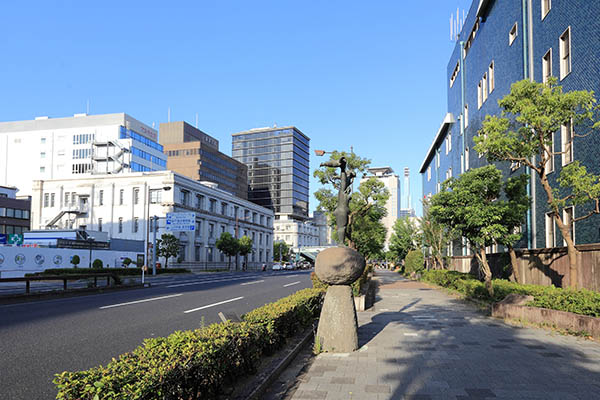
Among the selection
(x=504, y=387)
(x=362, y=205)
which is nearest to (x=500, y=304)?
(x=504, y=387)

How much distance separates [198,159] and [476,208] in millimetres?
104648

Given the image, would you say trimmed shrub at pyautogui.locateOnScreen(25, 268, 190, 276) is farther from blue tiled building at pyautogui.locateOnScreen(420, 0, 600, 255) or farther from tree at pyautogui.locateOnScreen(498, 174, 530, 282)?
blue tiled building at pyautogui.locateOnScreen(420, 0, 600, 255)

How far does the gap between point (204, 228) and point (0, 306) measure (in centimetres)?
5379

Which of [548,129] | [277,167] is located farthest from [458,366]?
[277,167]

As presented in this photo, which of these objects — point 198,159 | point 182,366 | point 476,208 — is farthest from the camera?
point 198,159

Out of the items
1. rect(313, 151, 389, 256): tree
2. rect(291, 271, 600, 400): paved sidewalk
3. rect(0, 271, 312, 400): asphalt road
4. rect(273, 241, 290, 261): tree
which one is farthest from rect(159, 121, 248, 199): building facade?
rect(291, 271, 600, 400): paved sidewalk

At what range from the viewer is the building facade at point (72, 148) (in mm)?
76562

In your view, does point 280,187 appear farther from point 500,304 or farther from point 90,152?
point 500,304

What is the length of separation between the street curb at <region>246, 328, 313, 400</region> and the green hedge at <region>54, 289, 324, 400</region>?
27 cm

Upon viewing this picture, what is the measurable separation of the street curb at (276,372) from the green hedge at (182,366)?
0.27m

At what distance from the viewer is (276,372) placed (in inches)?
240

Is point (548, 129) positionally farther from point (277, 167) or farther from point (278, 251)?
point (277, 167)

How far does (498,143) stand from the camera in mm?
12055

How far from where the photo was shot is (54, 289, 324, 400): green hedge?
315cm
